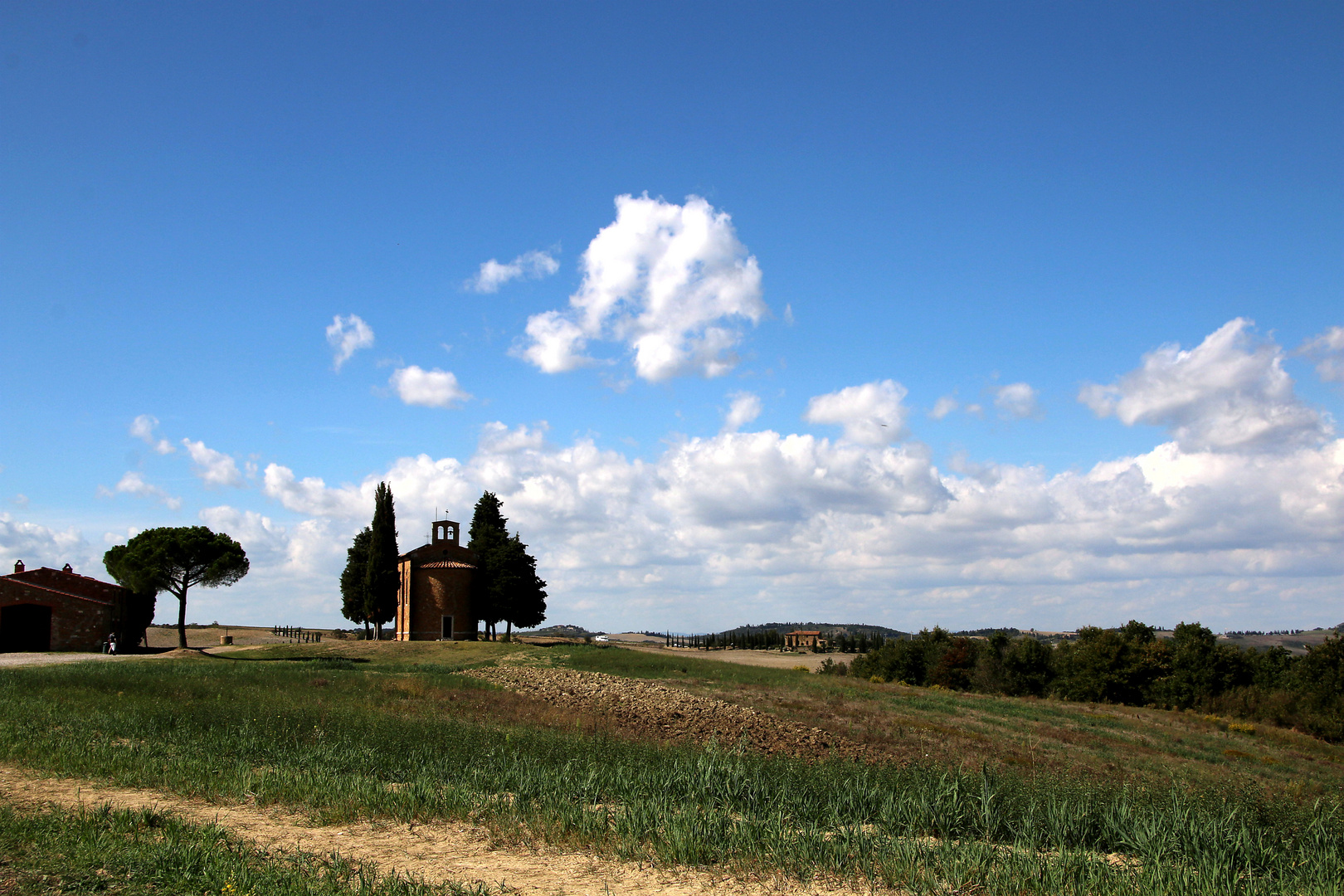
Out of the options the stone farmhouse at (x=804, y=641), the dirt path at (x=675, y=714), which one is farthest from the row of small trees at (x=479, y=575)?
the stone farmhouse at (x=804, y=641)

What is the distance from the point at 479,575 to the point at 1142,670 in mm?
50491

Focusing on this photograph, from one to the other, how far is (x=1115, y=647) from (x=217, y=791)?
58.8 meters

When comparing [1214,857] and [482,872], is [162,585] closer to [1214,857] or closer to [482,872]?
[482,872]

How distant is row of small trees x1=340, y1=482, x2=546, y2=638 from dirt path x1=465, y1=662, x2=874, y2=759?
31985 millimetres

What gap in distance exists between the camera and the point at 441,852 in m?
8.55

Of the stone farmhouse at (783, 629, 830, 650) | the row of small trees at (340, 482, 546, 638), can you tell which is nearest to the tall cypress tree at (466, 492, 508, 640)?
the row of small trees at (340, 482, 546, 638)

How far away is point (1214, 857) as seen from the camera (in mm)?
7895

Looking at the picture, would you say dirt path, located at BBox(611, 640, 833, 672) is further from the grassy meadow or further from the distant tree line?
the grassy meadow

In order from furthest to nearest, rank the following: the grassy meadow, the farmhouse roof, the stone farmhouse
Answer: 1. the stone farmhouse
2. the farmhouse roof
3. the grassy meadow

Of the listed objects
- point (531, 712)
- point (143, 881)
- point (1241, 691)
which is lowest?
point (1241, 691)

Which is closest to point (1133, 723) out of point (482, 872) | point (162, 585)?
point (482, 872)

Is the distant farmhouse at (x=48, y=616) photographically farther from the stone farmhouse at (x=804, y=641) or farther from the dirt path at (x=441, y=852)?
the stone farmhouse at (x=804, y=641)

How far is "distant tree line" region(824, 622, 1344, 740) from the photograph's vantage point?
48.2m

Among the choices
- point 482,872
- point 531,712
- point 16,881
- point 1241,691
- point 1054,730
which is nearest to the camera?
point 16,881
